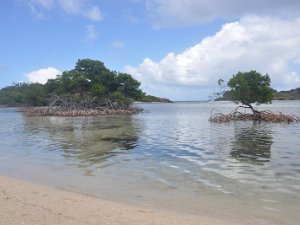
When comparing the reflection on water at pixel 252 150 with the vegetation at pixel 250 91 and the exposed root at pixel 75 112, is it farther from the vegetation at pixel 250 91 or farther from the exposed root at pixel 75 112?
the exposed root at pixel 75 112

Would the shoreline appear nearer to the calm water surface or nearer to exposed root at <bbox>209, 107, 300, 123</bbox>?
the calm water surface

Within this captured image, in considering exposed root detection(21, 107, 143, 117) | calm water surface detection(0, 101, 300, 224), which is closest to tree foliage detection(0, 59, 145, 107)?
exposed root detection(21, 107, 143, 117)

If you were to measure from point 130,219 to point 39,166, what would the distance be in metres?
7.01

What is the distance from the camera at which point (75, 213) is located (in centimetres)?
576

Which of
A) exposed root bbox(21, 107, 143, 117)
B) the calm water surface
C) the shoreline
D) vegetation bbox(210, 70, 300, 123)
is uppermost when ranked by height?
vegetation bbox(210, 70, 300, 123)

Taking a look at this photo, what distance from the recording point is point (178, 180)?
30.7ft

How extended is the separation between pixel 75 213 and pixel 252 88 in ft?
107

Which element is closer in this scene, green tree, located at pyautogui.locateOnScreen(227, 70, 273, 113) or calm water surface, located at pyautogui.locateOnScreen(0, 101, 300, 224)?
calm water surface, located at pyautogui.locateOnScreen(0, 101, 300, 224)

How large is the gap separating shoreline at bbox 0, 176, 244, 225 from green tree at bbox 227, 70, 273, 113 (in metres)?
30.6

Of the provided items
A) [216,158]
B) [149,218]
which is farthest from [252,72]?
[149,218]

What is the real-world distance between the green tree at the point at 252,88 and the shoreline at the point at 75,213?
30.6 m

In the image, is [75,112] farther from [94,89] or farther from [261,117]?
[261,117]

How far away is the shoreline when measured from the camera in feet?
17.6

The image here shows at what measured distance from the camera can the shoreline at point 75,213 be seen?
5.38 meters
